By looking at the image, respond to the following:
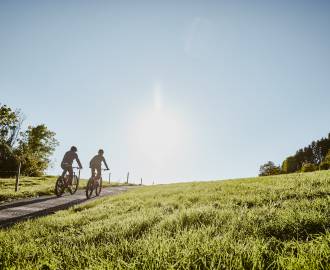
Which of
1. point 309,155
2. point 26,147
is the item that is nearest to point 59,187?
point 26,147

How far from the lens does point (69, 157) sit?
15.2 m

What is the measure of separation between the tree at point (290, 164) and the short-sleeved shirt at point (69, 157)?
393 ft

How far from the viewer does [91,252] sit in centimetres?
318

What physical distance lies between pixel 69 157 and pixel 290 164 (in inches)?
4867

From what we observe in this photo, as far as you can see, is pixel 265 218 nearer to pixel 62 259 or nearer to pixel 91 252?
pixel 91 252

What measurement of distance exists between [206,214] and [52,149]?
70.5 meters

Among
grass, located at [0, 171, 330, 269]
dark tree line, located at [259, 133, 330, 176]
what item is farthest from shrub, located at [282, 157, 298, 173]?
grass, located at [0, 171, 330, 269]

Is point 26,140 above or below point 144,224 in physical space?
above

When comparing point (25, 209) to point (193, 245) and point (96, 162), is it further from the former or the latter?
point (193, 245)

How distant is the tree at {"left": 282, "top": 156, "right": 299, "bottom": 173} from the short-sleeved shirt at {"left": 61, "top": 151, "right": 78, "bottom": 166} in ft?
393

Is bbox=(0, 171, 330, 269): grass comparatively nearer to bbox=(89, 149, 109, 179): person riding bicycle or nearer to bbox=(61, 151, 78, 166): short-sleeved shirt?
bbox=(61, 151, 78, 166): short-sleeved shirt

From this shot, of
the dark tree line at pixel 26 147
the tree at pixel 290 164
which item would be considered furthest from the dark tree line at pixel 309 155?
the dark tree line at pixel 26 147

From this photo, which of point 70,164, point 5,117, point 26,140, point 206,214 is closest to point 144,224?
point 206,214

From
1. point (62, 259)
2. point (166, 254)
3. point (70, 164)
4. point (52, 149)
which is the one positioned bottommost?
point (62, 259)
